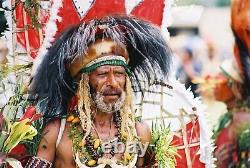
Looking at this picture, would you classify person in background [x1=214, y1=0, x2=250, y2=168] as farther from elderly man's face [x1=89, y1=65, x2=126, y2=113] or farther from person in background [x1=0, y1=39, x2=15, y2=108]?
person in background [x1=0, y1=39, x2=15, y2=108]

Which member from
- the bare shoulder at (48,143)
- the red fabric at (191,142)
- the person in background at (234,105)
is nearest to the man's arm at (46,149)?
the bare shoulder at (48,143)

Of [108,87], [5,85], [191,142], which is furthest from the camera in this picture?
[191,142]

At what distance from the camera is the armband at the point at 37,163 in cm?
271

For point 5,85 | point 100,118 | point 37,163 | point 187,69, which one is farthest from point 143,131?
point 5,85

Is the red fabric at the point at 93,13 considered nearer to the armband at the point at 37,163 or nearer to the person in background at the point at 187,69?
the person in background at the point at 187,69

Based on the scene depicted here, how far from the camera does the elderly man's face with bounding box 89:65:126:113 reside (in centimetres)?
271

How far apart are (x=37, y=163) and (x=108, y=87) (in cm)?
40

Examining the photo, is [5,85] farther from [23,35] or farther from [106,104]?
[106,104]

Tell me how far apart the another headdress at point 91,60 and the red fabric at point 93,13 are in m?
0.05

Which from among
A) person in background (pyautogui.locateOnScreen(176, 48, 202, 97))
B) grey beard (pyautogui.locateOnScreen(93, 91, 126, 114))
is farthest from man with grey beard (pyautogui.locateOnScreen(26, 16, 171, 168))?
person in background (pyautogui.locateOnScreen(176, 48, 202, 97))

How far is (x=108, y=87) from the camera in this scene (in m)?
2.71

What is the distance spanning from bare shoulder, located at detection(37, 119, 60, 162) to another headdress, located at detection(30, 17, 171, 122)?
2.2 inches

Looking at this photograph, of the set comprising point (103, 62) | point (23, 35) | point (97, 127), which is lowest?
point (97, 127)

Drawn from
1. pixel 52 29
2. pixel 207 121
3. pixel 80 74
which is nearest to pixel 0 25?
pixel 52 29
